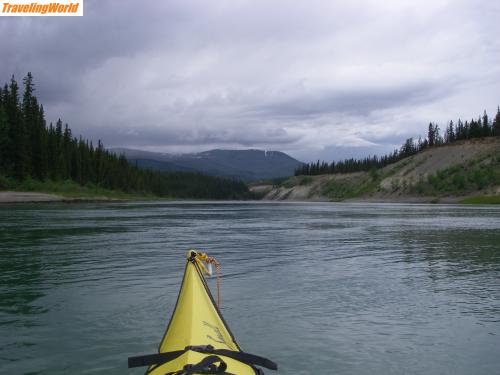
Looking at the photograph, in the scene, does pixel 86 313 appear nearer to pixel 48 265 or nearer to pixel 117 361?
pixel 117 361

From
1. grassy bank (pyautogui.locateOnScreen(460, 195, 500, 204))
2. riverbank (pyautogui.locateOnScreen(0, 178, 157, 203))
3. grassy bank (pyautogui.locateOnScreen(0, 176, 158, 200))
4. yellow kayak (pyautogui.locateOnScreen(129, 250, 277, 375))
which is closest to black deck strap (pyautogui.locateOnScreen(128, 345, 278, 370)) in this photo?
yellow kayak (pyautogui.locateOnScreen(129, 250, 277, 375))

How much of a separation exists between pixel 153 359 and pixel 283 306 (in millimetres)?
8568

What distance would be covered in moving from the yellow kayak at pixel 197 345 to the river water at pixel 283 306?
2056 millimetres

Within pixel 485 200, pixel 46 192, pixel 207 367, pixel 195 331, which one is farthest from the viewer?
pixel 485 200

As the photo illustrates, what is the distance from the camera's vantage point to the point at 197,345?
852 centimetres

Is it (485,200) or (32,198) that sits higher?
(32,198)

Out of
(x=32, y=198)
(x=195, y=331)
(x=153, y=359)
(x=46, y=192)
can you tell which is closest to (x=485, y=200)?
(x=46, y=192)

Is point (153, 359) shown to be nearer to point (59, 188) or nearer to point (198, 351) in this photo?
point (198, 351)

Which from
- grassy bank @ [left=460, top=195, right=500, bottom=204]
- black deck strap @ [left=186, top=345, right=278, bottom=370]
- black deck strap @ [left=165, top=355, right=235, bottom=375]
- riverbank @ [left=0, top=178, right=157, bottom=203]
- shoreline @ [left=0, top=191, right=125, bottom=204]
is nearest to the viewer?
black deck strap @ [left=165, top=355, right=235, bottom=375]

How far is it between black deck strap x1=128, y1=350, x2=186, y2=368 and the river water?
2917 millimetres

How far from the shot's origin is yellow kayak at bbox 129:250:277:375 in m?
7.63

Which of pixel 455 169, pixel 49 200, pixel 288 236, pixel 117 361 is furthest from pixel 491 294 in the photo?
pixel 455 169

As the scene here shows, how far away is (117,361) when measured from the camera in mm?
10969

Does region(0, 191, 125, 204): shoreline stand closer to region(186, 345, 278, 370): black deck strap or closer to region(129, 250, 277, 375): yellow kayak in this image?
region(129, 250, 277, 375): yellow kayak
